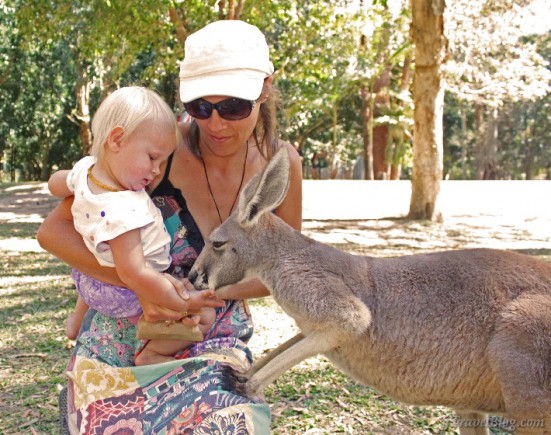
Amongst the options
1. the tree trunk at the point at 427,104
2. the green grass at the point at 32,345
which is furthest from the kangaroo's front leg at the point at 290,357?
the tree trunk at the point at 427,104

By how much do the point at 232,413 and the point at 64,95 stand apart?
19463 mm

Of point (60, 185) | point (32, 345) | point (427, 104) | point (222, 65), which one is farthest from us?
point (427, 104)

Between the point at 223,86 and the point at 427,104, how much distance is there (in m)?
7.20

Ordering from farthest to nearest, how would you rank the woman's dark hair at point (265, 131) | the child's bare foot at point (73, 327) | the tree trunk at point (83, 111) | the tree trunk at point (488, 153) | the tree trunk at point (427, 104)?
the tree trunk at point (488, 153) → the tree trunk at point (83, 111) → the tree trunk at point (427, 104) → the child's bare foot at point (73, 327) → the woman's dark hair at point (265, 131)

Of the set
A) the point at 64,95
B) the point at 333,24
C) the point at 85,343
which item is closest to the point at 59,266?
the point at 85,343

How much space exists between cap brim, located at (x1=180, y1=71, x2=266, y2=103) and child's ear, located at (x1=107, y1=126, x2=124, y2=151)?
9.5 inches

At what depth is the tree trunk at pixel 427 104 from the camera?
28.1 ft

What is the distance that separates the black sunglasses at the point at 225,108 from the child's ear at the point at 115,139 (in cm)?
24

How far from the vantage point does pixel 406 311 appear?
6.95 ft

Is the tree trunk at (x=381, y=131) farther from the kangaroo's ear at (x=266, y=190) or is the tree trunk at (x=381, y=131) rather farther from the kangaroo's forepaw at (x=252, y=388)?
the kangaroo's forepaw at (x=252, y=388)

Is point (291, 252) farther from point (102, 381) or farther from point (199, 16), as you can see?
point (199, 16)

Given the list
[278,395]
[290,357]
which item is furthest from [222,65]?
[278,395]

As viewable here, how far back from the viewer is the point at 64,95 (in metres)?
20.1

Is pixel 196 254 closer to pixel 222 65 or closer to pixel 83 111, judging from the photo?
pixel 222 65
